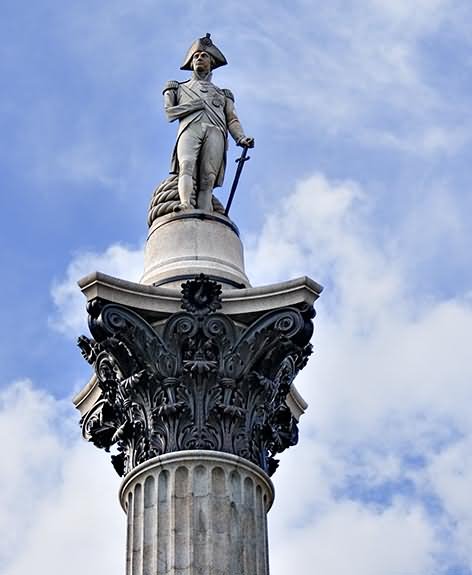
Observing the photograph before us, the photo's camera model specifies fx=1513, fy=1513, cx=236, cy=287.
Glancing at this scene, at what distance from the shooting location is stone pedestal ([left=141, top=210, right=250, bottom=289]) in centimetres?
2922

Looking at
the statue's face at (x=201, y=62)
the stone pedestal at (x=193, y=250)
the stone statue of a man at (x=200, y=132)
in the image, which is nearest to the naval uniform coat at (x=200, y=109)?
the stone statue of a man at (x=200, y=132)

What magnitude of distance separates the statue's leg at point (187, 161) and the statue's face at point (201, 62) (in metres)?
1.80

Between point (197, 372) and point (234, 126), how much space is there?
699cm

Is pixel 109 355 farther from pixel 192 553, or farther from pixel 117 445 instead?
pixel 192 553

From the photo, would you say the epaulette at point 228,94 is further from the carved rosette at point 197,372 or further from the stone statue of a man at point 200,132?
the carved rosette at point 197,372

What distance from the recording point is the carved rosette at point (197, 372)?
27109mm

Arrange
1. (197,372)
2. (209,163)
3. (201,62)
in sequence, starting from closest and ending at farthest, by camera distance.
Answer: (197,372) < (209,163) < (201,62)

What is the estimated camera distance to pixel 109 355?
2789 cm

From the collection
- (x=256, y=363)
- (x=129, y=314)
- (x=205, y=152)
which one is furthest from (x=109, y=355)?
(x=205, y=152)

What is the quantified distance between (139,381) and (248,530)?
3.36 meters

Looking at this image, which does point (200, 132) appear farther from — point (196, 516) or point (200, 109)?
point (196, 516)

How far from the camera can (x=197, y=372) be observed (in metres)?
27.2

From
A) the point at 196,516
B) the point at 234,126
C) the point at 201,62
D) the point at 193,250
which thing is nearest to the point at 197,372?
the point at 196,516

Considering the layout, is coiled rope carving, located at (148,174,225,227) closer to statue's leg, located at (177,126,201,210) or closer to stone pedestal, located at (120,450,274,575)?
statue's leg, located at (177,126,201,210)
